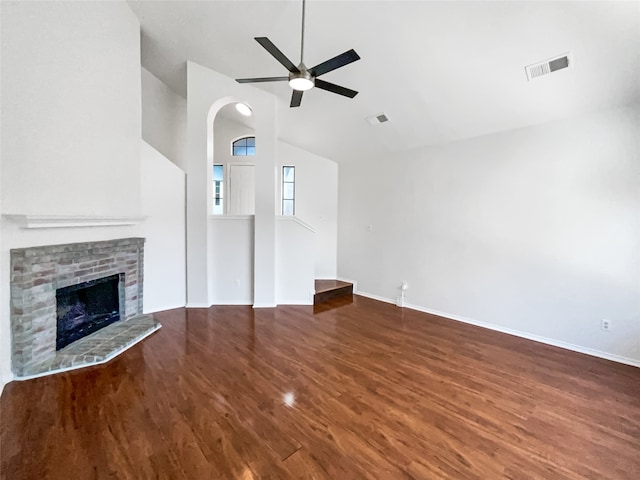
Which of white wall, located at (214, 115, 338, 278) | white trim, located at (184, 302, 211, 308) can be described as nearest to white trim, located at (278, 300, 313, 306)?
white trim, located at (184, 302, 211, 308)

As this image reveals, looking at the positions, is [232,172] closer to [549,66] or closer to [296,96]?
[296,96]

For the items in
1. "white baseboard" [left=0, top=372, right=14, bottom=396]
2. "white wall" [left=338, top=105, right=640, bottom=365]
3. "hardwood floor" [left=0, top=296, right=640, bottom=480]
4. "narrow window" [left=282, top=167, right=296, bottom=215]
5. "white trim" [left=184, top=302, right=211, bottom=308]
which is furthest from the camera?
"narrow window" [left=282, top=167, right=296, bottom=215]

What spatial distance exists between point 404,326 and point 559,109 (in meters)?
3.23

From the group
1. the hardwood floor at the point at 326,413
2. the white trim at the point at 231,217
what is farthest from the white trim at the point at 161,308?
the white trim at the point at 231,217

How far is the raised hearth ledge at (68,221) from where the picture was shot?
2.31 metres

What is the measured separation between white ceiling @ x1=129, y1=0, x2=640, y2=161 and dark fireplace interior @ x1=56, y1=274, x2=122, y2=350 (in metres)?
3.46

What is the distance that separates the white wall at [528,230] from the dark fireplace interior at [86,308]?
4243mm

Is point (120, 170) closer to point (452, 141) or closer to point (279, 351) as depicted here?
point (279, 351)

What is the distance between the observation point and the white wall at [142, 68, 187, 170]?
4.93m

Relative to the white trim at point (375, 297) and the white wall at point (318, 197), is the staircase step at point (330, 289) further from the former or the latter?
the white wall at point (318, 197)

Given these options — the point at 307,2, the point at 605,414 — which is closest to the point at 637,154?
the point at 605,414

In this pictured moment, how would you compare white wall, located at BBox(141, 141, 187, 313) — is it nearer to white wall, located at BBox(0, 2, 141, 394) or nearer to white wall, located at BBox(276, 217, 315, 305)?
white wall, located at BBox(0, 2, 141, 394)

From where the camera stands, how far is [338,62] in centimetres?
227

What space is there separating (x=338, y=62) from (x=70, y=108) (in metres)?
2.70
